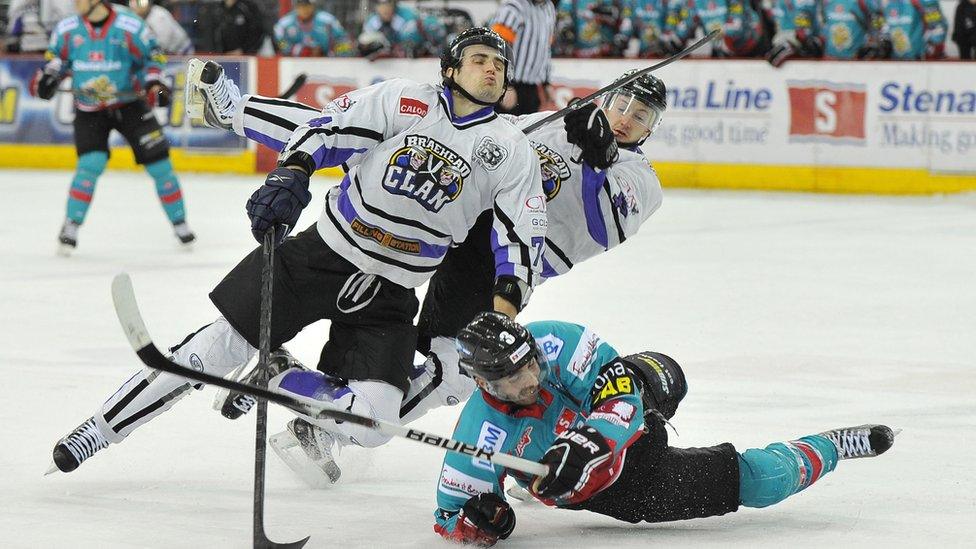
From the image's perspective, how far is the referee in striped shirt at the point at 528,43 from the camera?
991 centimetres

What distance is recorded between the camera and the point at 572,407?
3.35 m

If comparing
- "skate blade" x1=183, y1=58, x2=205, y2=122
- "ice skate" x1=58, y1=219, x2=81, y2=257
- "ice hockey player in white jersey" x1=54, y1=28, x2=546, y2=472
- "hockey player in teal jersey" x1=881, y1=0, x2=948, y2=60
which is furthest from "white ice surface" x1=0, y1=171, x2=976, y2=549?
"hockey player in teal jersey" x1=881, y1=0, x2=948, y2=60

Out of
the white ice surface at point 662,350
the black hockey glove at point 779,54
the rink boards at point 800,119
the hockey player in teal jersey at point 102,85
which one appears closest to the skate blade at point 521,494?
the white ice surface at point 662,350

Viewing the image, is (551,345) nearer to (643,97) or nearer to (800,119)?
(643,97)

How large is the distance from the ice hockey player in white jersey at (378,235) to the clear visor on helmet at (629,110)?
55 centimetres

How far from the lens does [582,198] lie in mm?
4180

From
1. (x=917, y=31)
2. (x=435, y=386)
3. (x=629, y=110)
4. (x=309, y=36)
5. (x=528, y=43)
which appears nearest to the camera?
(x=435, y=386)

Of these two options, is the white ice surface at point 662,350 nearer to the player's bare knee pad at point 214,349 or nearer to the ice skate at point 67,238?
the ice skate at point 67,238

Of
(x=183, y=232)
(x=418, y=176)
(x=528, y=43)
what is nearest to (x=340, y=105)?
(x=418, y=176)

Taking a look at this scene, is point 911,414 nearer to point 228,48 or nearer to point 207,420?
point 207,420

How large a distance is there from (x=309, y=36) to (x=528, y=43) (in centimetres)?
342

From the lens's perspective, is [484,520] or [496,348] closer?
[496,348]

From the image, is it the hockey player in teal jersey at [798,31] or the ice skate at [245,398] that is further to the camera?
the hockey player in teal jersey at [798,31]

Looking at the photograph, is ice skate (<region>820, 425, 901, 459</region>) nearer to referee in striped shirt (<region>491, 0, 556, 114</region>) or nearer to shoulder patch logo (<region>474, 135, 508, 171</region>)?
shoulder patch logo (<region>474, 135, 508, 171</region>)
